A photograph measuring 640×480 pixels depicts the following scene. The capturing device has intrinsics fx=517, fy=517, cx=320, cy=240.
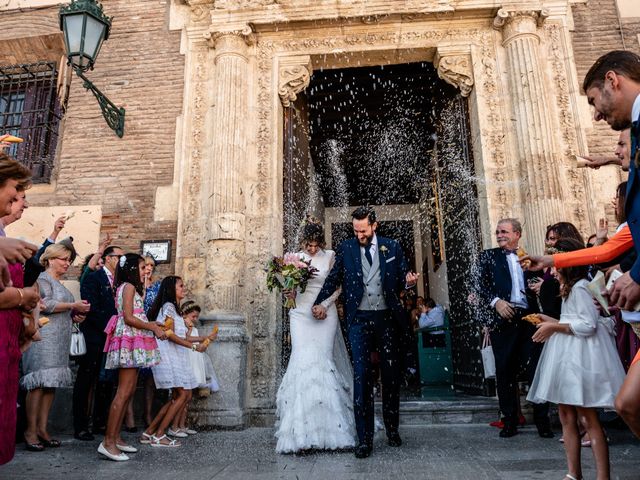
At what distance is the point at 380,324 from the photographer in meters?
4.71

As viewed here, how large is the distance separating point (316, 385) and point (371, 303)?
0.91 metres

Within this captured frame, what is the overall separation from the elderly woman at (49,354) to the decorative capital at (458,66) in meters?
5.61

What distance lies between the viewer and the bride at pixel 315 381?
179 inches

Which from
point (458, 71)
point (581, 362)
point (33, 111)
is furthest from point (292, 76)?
point (581, 362)

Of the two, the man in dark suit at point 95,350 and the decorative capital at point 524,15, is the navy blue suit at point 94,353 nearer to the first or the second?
the man in dark suit at point 95,350

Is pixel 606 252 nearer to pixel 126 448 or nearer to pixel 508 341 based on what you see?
pixel 508 341

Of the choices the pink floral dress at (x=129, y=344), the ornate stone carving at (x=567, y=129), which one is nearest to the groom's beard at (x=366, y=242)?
the pink floral dress at (x=129, y=344)

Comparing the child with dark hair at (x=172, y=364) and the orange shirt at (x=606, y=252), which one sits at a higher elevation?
the orange shirt at (x=606, y=252)

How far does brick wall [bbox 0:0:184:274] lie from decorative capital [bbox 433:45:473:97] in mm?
3981

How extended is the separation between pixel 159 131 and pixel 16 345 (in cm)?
577

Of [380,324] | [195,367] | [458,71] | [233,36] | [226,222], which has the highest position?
[233,36]

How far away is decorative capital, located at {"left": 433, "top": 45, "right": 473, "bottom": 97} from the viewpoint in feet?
24.6

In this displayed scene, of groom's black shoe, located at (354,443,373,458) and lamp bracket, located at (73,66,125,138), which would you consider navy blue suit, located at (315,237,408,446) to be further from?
lamp bracket, located at (73,66,125,138)

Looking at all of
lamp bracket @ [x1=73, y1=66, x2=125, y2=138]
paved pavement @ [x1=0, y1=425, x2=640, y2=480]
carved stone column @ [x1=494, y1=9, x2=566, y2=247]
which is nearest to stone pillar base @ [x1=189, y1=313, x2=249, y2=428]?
paved pavement @ [x1=0, y1=425, x2=640, y2=480]
